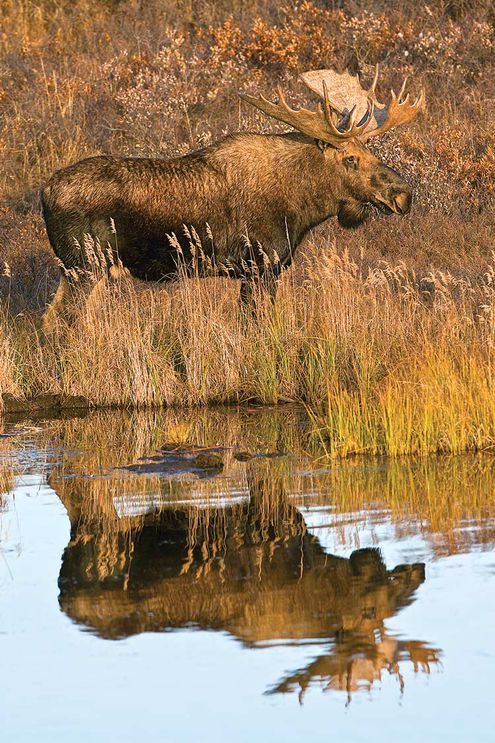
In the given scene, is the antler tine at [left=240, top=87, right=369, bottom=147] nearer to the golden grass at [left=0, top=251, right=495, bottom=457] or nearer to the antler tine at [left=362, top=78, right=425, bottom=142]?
the antler tine at [left=362, top=78, right=425, bottom=142]

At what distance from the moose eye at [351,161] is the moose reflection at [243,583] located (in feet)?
17.4

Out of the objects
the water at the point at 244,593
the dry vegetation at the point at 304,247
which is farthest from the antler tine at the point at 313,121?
the water at the point at 244,593

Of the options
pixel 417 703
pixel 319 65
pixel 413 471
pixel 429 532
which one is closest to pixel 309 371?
pixel 413 471

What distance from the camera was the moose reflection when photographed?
5.03 m

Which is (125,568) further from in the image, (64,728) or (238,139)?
(238,139)

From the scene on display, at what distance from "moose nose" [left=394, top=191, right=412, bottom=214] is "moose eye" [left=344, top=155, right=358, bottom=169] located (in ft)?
1.42

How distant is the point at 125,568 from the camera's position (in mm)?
6230

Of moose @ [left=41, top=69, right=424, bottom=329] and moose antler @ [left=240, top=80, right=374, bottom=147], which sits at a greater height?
moose antler @ [left=240, top=80, right=374, bottom=147]

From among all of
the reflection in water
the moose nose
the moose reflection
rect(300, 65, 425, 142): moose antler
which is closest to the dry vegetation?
the moose nose

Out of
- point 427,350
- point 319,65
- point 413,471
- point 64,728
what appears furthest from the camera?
point 319,65

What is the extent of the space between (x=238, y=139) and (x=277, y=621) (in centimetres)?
730

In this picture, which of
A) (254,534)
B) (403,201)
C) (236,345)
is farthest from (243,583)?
(403,201)

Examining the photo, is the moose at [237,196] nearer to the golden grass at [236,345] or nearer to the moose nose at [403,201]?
the moose nose at [403,201]

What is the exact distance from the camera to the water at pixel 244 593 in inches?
177
